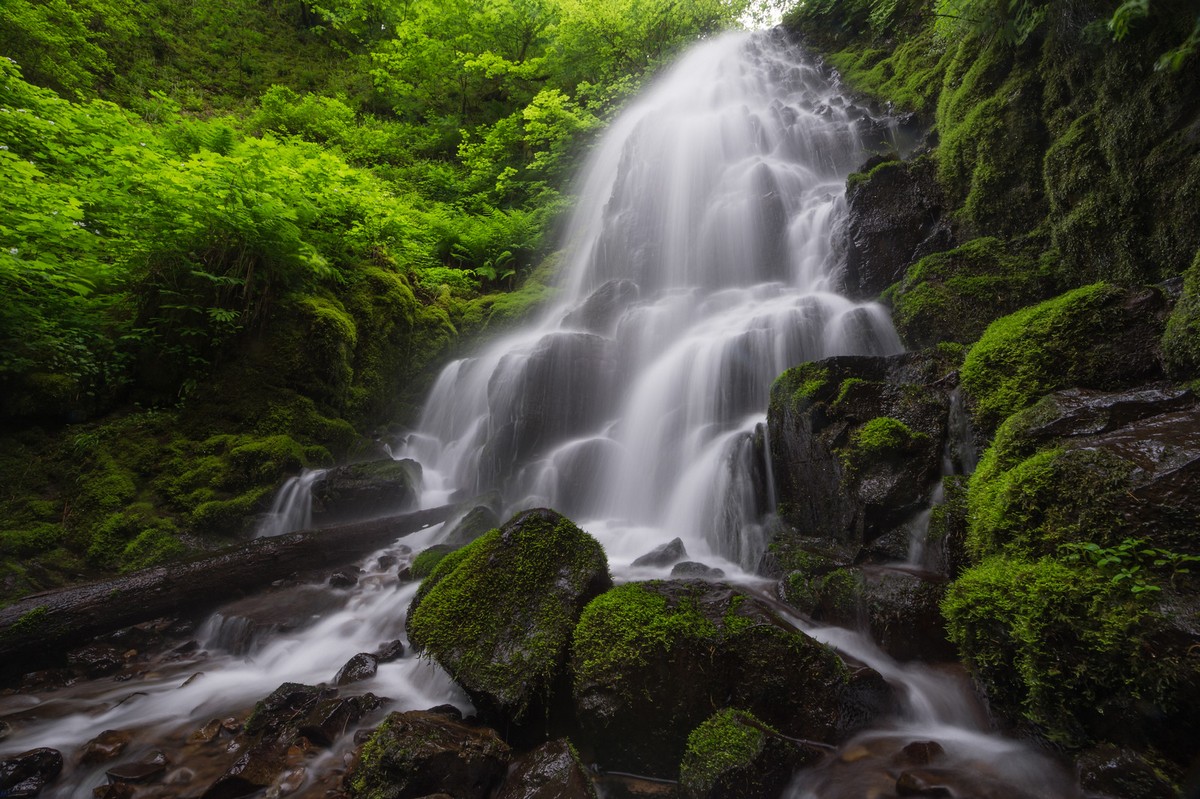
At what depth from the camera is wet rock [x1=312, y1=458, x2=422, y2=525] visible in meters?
7.01

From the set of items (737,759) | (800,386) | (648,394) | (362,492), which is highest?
(648,394)

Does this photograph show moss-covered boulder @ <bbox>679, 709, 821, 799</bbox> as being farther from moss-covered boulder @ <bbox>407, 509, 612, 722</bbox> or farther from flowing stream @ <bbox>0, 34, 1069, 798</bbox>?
moss-covered boulder @ <bbox>407, 509, 612, 722</bbox>

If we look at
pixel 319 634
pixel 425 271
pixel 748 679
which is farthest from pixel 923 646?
pixel 425 271

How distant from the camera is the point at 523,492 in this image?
8297 mm

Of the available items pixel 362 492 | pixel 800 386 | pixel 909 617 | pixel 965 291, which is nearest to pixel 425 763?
pixel 909 617

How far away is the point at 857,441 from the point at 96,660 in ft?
23.0

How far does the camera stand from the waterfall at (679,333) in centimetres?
741

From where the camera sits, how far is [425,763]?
2.52m

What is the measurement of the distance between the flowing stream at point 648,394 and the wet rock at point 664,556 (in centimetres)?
16

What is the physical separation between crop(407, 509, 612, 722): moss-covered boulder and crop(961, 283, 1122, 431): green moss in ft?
11.1

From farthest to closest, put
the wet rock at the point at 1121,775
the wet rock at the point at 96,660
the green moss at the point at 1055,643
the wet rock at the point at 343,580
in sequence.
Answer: the wet rock at the point at 343,580 → the wet rock at the point at 96,660 → the green moss at the point at 1055,643 → the wet rock at the point at 1121,775

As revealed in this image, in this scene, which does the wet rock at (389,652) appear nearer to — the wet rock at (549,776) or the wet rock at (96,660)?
the wet rock at (549,776)

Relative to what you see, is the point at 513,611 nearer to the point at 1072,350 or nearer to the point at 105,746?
the point at 105,746

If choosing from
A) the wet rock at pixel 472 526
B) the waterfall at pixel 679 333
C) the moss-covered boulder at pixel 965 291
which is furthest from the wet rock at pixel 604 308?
the moss-covered boulder at pixel 965 291
